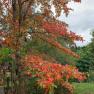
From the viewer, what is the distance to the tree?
12.6 metres

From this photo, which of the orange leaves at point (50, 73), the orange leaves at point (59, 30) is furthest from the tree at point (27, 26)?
the orange leaves at point (50, 73)

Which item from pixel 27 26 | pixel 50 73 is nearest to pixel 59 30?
pixel 27 26

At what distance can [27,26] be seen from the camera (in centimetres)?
1312

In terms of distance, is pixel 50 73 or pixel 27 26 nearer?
pixel 50 73

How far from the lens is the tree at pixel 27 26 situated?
41.3 ft

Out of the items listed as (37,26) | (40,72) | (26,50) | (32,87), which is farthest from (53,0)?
(32,87)

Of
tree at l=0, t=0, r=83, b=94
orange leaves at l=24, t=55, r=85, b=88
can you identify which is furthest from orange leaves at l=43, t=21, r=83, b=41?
orange leaves at l=24, t=55, r=85, b=88

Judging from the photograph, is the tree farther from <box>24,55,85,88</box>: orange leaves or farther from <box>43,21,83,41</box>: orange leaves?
<box>24,55,85,88</box>: orange leaves

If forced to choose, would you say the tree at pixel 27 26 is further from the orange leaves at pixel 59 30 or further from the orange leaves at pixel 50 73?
the orange leaves at pixel 50 73

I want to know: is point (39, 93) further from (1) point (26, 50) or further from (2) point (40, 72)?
(2) point (40, 72)

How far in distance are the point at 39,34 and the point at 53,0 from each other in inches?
43.7

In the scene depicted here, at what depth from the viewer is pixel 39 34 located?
516 inches

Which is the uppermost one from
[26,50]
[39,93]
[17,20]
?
[17,20]

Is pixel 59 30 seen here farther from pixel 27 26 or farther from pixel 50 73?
pixel 50 73
